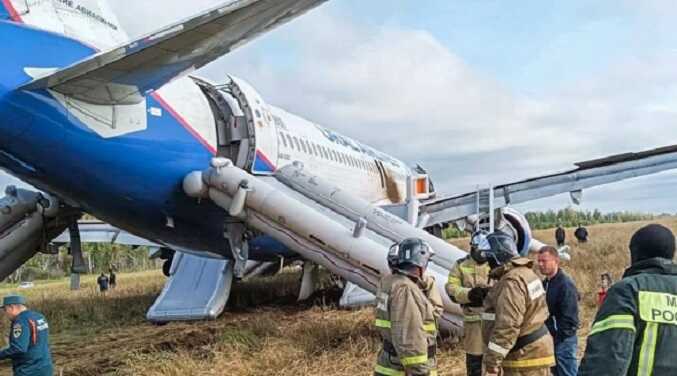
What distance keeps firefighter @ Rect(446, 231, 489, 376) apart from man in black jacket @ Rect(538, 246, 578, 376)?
640 mm

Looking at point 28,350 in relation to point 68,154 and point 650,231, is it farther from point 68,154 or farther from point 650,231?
point 650,231

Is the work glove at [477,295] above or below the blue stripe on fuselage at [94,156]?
below

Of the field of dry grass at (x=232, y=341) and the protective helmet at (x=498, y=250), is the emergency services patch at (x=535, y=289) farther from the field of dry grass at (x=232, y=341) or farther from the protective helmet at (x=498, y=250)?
the field of dry grass at (x=232, y=341)

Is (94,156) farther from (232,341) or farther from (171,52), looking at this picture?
(232,341)

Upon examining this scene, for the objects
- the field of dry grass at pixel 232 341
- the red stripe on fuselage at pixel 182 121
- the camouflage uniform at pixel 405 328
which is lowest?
the field of dry grass at pixel 232 341

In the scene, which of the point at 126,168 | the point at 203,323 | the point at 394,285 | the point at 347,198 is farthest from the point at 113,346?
the point at 394,285

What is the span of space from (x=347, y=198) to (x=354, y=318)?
2.08 metres

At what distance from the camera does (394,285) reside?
17.1 ft

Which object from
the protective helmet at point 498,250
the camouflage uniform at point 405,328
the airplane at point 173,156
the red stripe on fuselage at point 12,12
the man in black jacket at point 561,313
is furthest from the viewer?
the red stripe on fuselage at point 12,12

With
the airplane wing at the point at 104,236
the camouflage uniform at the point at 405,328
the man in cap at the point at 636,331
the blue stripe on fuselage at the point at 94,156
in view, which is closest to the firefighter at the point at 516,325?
the camouflage uniform at the point at 405,328

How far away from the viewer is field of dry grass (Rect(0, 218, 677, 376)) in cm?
842

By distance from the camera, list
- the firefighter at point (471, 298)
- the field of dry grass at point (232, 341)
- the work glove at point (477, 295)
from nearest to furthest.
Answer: the work glove at point (477, 295)
the firefighter at point (471, 298)
the field of dry grass at point (232, 341)

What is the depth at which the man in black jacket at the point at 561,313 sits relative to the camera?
22.3ft

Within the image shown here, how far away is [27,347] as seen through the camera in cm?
636
